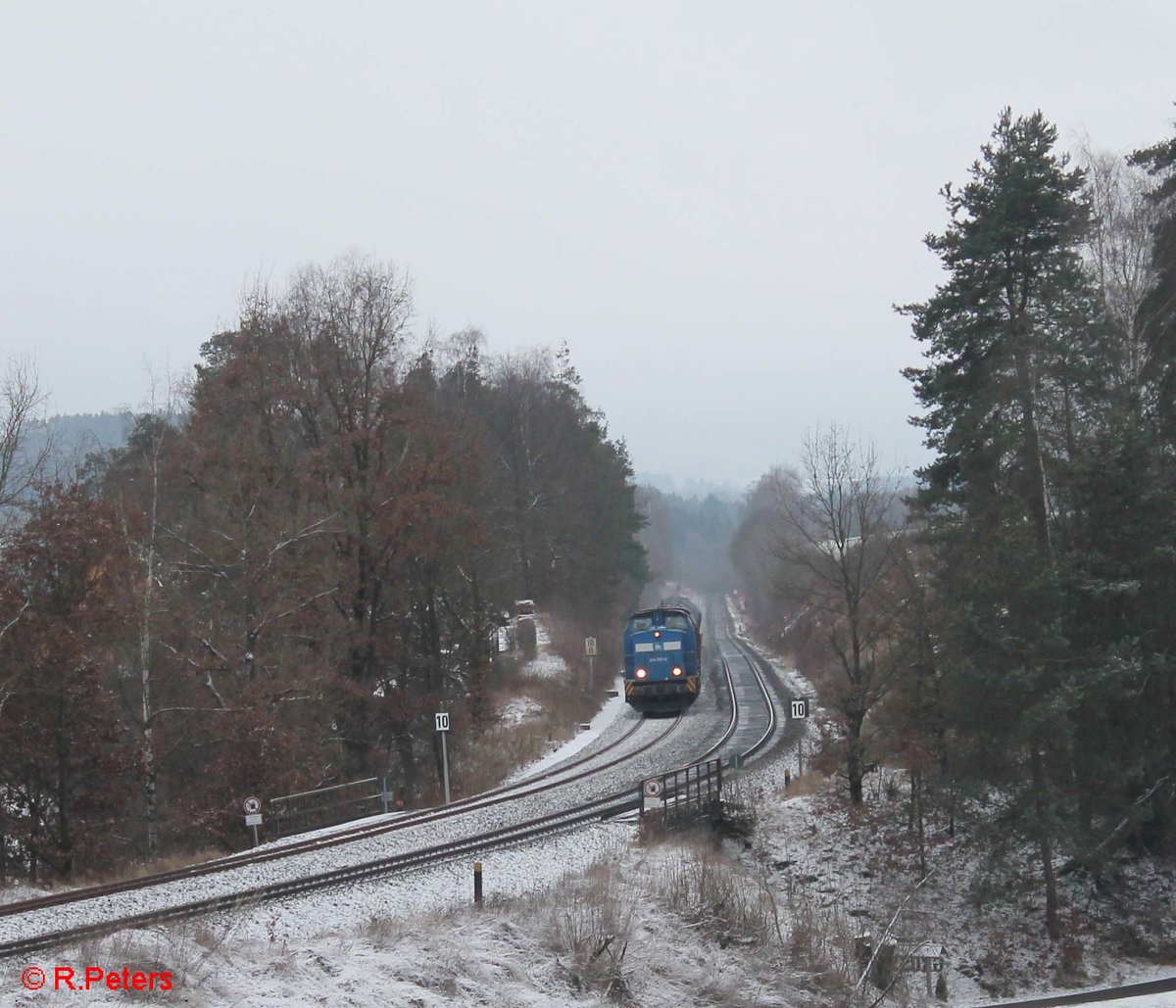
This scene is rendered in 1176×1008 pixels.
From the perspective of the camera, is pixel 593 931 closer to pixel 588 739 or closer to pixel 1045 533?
pixel 1045 533

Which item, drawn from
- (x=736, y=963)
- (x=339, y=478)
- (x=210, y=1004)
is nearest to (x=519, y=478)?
(x=339, y=478)

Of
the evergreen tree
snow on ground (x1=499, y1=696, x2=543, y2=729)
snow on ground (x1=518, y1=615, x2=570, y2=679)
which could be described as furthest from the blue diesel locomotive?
the evergreen tree

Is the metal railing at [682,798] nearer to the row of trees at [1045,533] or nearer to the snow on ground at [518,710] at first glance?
the row of trees at [1045,533]

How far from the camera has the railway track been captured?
1339 cm

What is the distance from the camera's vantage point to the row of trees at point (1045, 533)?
18.3 meters

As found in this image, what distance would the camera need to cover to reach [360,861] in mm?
17203

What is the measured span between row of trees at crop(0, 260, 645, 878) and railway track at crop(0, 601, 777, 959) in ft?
15.9

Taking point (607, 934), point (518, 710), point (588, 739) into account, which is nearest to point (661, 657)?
point (588, 739)

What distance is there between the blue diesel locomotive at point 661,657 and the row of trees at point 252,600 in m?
4.89

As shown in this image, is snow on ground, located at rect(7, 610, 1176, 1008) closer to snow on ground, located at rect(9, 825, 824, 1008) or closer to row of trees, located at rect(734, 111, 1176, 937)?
snow on ground, located at rect(9, 825, 824, 1008)

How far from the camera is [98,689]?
22000 millimetres

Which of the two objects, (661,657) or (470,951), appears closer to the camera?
(470,951)

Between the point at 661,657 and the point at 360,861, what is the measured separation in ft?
59.0

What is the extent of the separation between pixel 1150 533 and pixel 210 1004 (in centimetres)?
1626
